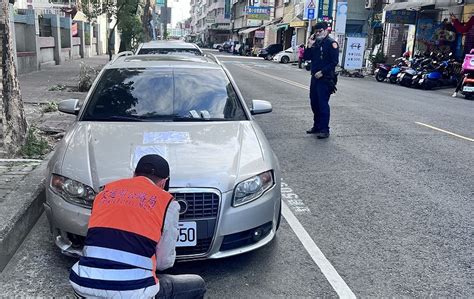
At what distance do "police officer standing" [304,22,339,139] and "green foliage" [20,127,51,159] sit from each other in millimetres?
4569

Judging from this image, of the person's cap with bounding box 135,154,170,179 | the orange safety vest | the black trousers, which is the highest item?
the person's cap with bounding box 135,154,170,179

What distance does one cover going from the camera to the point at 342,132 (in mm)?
9188

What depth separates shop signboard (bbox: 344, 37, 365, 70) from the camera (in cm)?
2753

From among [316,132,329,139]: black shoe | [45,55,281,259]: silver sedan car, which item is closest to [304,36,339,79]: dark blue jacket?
[316,132,329,139]: black shoe

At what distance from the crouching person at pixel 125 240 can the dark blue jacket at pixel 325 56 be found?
258 inches

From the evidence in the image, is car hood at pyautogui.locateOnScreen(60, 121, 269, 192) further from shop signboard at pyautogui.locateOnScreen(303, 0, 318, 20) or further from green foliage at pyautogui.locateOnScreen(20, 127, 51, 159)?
shop signboard at pyautogui.locateOnScreen(303, 0, 318, 20)

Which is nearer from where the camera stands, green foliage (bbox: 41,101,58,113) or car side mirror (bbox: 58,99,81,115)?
car side mirror (bbox: 58,99,81,115)

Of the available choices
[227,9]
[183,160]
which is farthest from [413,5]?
[227,9]

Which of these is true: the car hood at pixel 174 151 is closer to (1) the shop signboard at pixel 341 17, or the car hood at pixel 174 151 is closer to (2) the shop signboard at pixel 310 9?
(1) the shop signboard at pixel 341 17

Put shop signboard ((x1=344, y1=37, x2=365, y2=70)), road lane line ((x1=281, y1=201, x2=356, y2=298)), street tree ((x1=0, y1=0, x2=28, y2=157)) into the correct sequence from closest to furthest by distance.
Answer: road lane line ((x1=281, y1=201, x2=356, y2=298))
street tree ((x1=0, y1=0, x2=28, y2=157))
shop signboard ((x1=344, y1=37, x2=365, y2=70))

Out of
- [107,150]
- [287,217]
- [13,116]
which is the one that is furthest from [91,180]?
[13,116]

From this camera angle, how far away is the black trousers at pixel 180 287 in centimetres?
254

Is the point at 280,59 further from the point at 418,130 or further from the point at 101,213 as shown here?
the point at 101,213

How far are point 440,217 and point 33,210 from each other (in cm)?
406
